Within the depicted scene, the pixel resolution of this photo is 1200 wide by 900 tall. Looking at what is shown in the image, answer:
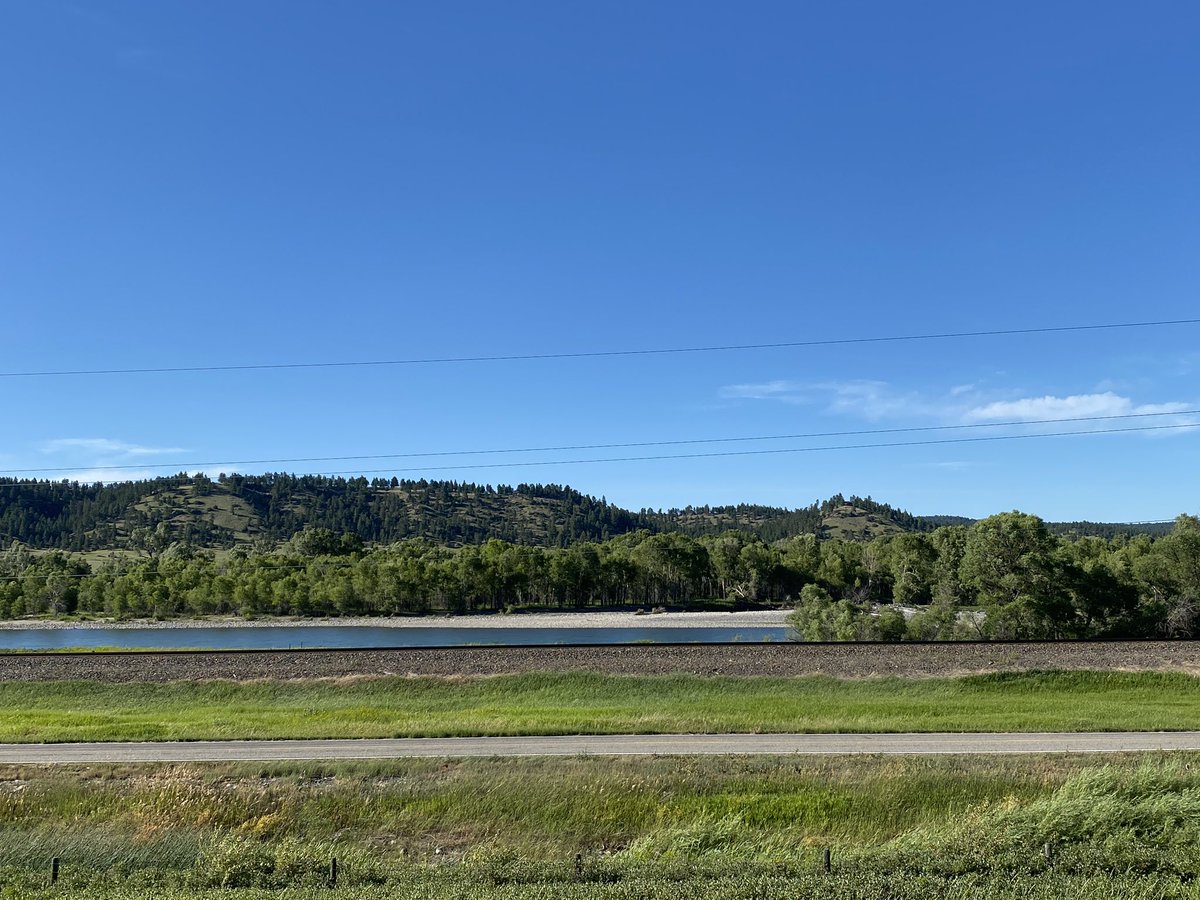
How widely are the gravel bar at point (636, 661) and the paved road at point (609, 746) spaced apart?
1006 cm

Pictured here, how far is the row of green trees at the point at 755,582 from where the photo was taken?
54.2 meters

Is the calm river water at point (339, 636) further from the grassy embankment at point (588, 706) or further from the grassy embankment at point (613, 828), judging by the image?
the grassy embankment at point (613, 828)

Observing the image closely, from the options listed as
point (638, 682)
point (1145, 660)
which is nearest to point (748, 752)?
point (638, 682)

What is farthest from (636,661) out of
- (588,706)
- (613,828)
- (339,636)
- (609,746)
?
(339,636)

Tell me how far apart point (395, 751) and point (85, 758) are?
7835 millimetres

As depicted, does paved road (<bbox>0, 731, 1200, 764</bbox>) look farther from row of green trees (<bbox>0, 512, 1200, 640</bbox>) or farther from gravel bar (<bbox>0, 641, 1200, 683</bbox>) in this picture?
row of green trees (<bbox>0, 512, 1200, 640</bbox>)

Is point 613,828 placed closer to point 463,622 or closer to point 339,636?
point 339,636

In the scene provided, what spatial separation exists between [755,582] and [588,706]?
383ft

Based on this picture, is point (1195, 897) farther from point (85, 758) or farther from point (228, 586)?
point (228, 586)

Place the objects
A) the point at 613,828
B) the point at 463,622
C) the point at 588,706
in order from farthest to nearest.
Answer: the point at 463,622, the point at 588,706, the point at 613,828

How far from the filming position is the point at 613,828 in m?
16.2

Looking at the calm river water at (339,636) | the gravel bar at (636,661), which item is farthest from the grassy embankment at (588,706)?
the calm river water at (339,636)

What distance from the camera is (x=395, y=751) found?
21.7 m

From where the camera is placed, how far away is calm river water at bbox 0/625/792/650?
82.1 m
